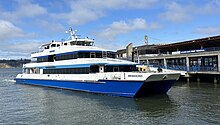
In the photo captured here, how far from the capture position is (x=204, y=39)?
45.6 meters

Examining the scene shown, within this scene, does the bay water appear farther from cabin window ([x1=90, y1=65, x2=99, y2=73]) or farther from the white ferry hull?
cabin window ([x1=90, y1=65, x2=99, y2=73])

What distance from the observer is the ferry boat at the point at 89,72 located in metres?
24.2

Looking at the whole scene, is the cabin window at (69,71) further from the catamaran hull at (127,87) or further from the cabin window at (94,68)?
the catamaran hull at (127,87)

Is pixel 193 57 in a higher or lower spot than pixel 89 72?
higher

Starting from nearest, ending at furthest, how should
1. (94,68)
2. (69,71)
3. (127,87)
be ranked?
(127,87) → (94,68) → (69,71)

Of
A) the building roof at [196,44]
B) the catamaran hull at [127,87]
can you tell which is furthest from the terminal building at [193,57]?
the catamaran hull at [127,87]

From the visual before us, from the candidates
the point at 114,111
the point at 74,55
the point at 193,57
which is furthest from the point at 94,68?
the point at 193,57

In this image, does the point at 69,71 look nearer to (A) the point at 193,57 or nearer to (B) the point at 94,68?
(B) the point at 94,68

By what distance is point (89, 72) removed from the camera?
96.4ft

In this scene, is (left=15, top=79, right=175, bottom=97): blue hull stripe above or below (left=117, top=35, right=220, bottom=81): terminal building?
below

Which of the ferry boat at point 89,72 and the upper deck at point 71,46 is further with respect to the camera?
the upper deck at point 71,46

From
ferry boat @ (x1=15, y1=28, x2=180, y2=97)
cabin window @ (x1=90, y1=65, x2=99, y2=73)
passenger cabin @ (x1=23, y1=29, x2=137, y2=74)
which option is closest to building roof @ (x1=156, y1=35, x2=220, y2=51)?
ferry boat @ (x1=15, y1=28, x2=180, y2=97)

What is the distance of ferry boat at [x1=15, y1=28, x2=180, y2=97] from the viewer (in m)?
24.2

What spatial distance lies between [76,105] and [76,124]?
6.18m
